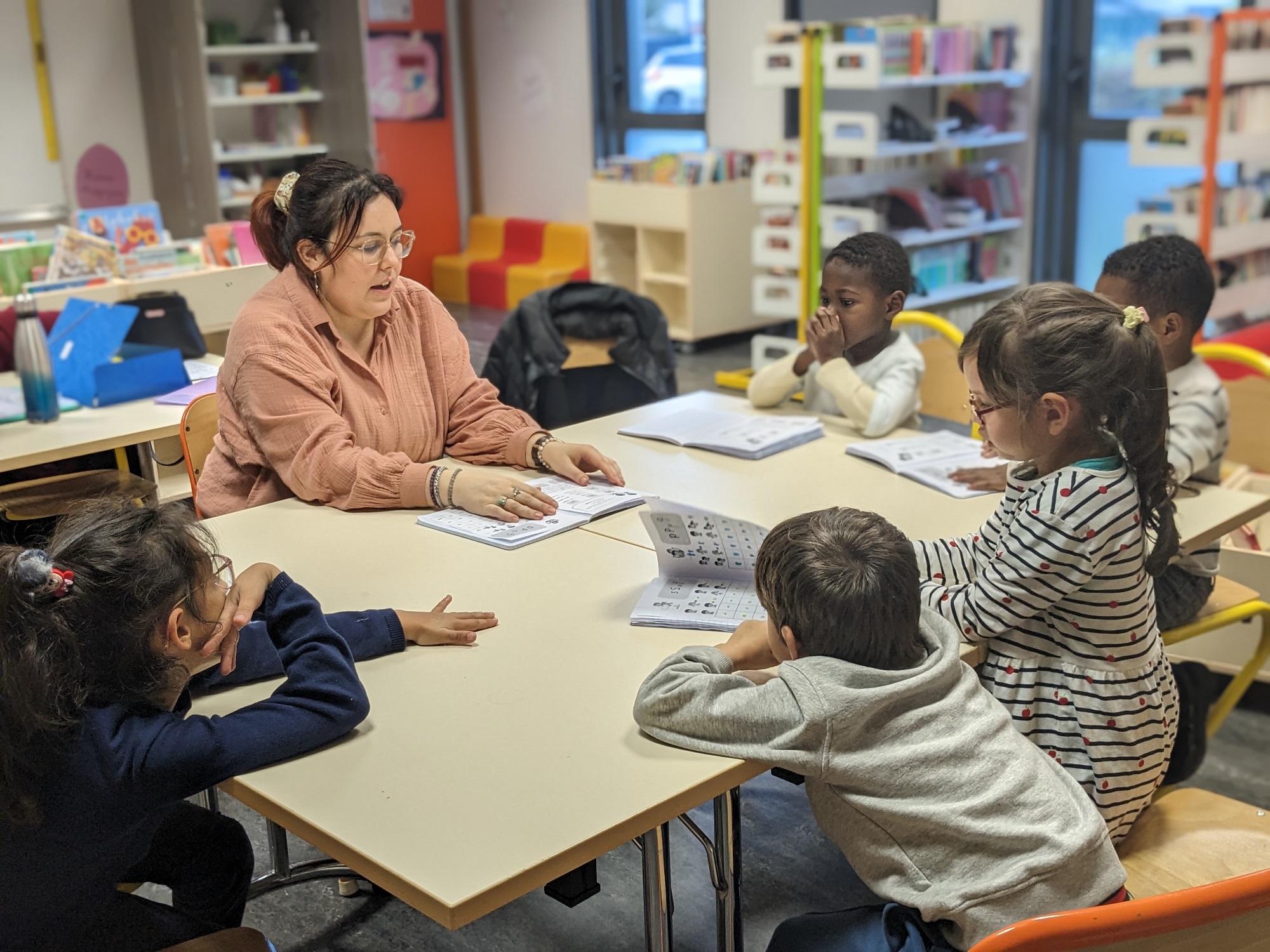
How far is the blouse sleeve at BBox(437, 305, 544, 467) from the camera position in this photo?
96.6 inches

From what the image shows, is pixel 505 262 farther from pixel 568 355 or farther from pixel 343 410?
pixel 343 410

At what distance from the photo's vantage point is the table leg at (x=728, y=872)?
1.59 m

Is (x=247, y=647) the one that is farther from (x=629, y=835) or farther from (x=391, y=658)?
(x=629, y=835)

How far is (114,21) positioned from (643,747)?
6.71 m

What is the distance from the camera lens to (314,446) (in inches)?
86.4

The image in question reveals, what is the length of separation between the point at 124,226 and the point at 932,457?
10.9ft

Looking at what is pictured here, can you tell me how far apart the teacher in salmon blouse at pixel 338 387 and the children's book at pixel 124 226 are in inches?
92.9

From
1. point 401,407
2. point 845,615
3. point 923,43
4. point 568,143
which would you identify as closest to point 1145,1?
point 923,43

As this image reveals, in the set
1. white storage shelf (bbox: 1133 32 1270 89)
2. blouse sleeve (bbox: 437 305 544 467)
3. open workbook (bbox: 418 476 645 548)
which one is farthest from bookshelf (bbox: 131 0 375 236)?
open workbook (bbox: 418 476 645 548)

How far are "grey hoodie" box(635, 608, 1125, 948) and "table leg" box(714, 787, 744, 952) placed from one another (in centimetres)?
25

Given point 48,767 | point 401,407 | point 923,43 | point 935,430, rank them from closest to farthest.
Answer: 1. point 48,767
2. point 401,407
3. point 935,430
4. point 923,43

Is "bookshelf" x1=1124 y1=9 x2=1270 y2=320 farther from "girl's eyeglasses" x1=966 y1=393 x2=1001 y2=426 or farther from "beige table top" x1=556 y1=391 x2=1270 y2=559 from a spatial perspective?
"girl's eyeglasses" x1=966 y1=393 x2=1001 y2=426

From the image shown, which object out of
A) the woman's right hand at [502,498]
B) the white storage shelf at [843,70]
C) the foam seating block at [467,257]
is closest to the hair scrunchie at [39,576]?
the woman's right hand at [502,498]

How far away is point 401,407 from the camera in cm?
242
